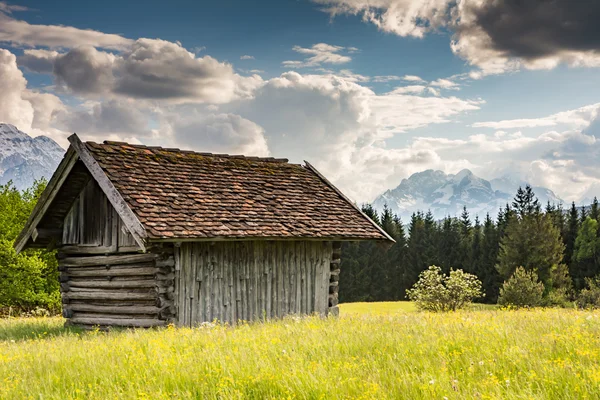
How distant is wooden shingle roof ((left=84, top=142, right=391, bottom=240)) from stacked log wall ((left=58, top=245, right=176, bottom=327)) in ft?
3.62

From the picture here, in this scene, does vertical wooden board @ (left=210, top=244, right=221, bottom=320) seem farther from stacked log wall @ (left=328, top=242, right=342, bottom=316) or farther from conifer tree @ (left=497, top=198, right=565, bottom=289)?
conifer tree @ (left=497, top=198, right=565, bottom=289)

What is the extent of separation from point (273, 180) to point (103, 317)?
6.50 metres

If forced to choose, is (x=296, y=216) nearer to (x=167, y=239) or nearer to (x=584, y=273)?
(x=167, y=239)

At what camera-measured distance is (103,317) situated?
15.6 metres

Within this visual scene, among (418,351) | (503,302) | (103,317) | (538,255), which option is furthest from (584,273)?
(418,351)

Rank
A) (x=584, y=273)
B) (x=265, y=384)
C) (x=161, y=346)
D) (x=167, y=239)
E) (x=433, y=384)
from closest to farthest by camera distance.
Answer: (x=433, y=384) → (x=265, y=384) → (x=161, y=346) → (x=167, y=239) → (x=584, y=273)

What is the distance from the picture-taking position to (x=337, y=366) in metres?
6.22

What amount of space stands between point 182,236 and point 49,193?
5053mm

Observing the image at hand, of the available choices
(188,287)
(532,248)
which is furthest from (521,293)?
(188,287)

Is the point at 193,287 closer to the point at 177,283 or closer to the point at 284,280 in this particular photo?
the point at 177,283

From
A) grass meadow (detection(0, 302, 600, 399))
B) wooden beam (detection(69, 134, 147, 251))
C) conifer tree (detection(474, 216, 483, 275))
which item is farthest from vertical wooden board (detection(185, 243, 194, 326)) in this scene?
conifer tree (detection(474, 216, 483, 275))

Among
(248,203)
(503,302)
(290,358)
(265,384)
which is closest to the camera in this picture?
(265,384)

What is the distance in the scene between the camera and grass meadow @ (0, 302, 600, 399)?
5.27 m

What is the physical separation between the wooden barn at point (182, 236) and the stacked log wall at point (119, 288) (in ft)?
0.11
